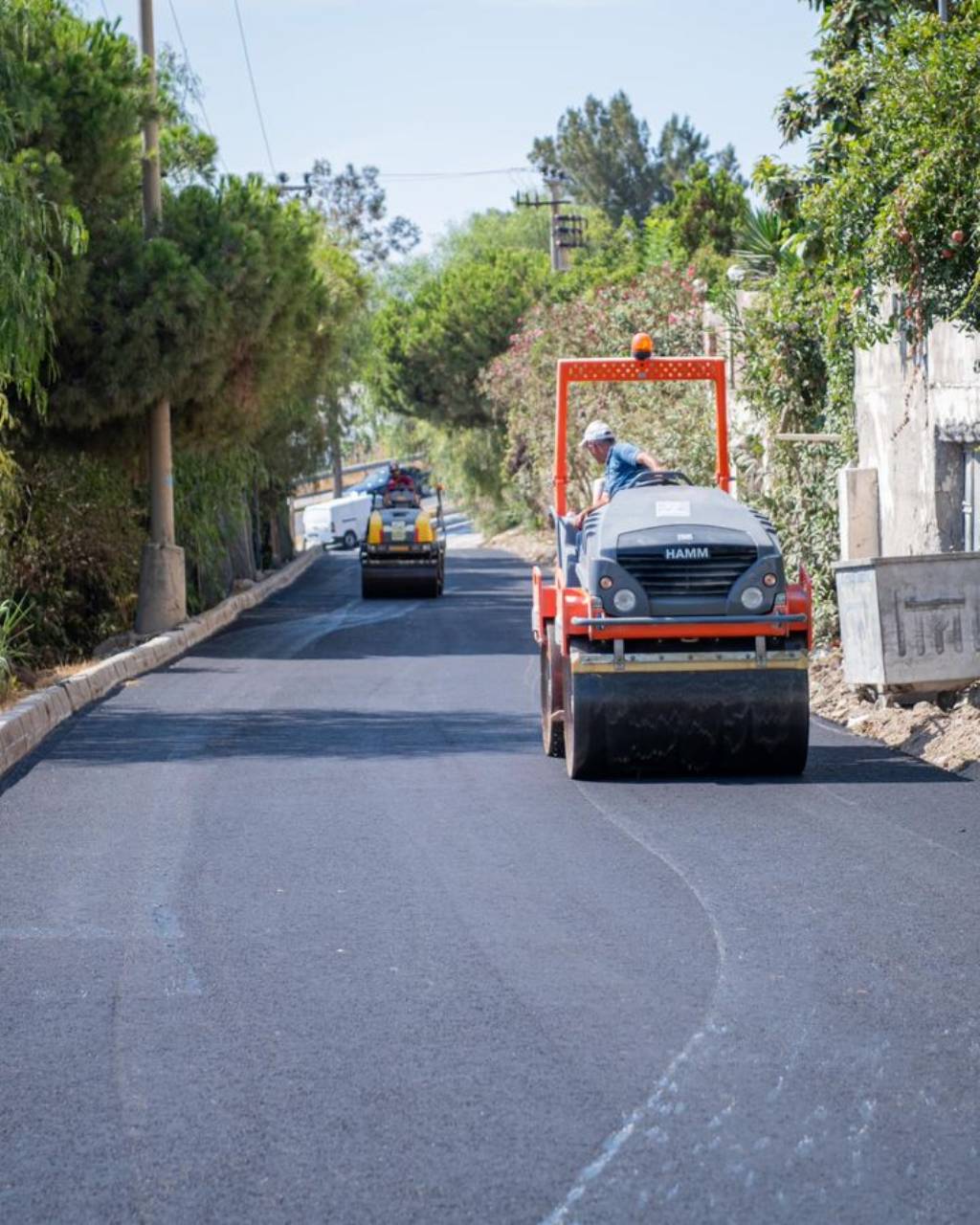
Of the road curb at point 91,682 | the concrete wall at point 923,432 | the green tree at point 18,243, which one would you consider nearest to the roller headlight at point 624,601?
the road curb at point 91,682

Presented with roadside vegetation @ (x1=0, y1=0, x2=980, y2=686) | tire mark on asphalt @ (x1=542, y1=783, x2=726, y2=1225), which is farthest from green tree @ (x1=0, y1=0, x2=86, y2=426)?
tire mark on asphalt @ (x1=542, y1=783, x2=726, y2=1225)

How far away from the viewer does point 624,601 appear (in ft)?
39.9

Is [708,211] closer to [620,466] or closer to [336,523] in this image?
[336,523]

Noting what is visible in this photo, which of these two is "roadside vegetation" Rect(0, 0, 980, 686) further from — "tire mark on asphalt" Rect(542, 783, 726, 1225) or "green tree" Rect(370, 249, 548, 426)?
"green tree" Rect(370, 249, 548, 426)

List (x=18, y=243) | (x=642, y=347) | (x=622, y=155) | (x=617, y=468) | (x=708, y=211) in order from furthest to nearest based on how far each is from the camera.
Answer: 1. (x=622, y=155)
2. (x=708, y=211)
3. (x=18, y=243)
4. (x=617, y=468)
5. (x=642, y=347)

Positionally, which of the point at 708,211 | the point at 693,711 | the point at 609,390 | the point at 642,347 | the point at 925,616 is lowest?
the point at 693,711

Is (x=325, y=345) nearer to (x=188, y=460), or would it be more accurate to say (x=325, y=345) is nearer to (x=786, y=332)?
(x=188, y=460)

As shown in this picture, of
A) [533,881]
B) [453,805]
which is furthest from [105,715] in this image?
[533,881]

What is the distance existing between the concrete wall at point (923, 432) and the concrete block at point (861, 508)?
0.08 metres

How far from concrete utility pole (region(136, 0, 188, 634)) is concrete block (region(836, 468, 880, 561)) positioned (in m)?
11.9

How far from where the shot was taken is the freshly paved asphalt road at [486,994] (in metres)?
5.29

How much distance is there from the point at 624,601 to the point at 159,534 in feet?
57.8

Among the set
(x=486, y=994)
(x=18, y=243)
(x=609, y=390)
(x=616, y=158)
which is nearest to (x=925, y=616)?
(x=18, y=243)

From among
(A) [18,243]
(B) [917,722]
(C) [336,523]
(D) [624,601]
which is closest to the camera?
(D) [624,601]
